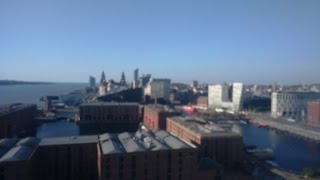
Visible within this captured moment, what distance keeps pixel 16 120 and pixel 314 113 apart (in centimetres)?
2002

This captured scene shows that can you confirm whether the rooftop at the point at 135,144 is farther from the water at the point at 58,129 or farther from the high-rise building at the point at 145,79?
the high-rise building at the point at 145,79

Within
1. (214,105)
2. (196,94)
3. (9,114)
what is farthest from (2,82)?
(9,114)

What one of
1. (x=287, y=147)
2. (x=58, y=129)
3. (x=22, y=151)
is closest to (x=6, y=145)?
(x=22, y=151)

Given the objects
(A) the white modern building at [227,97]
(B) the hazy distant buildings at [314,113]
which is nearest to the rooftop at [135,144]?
(B) the hazy distant buildings at [314,113]

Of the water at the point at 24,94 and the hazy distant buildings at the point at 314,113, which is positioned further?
the water at the point at 24,94

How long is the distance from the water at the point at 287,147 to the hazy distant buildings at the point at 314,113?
4.01m

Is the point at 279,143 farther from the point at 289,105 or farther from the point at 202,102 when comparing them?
the point at 202,102

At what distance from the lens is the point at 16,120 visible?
18.0 meters

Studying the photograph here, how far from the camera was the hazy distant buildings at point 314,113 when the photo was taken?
22.5 metres

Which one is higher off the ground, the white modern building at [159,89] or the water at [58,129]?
the white modern building at [159,89]

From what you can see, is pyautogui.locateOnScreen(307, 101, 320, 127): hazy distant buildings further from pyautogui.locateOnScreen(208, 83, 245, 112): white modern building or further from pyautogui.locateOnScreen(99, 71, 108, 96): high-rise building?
pyautogui.locateOnScreen(99, 71, 108, 96): high-rise building

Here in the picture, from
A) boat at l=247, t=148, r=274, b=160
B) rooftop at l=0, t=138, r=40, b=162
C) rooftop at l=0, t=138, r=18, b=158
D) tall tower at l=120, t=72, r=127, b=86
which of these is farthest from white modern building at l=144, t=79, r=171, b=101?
rooftop at l=0, t=138, r=40, b=162

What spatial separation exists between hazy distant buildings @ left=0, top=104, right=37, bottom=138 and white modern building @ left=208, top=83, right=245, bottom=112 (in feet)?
62.6

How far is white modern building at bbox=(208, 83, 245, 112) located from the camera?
31745 mm
